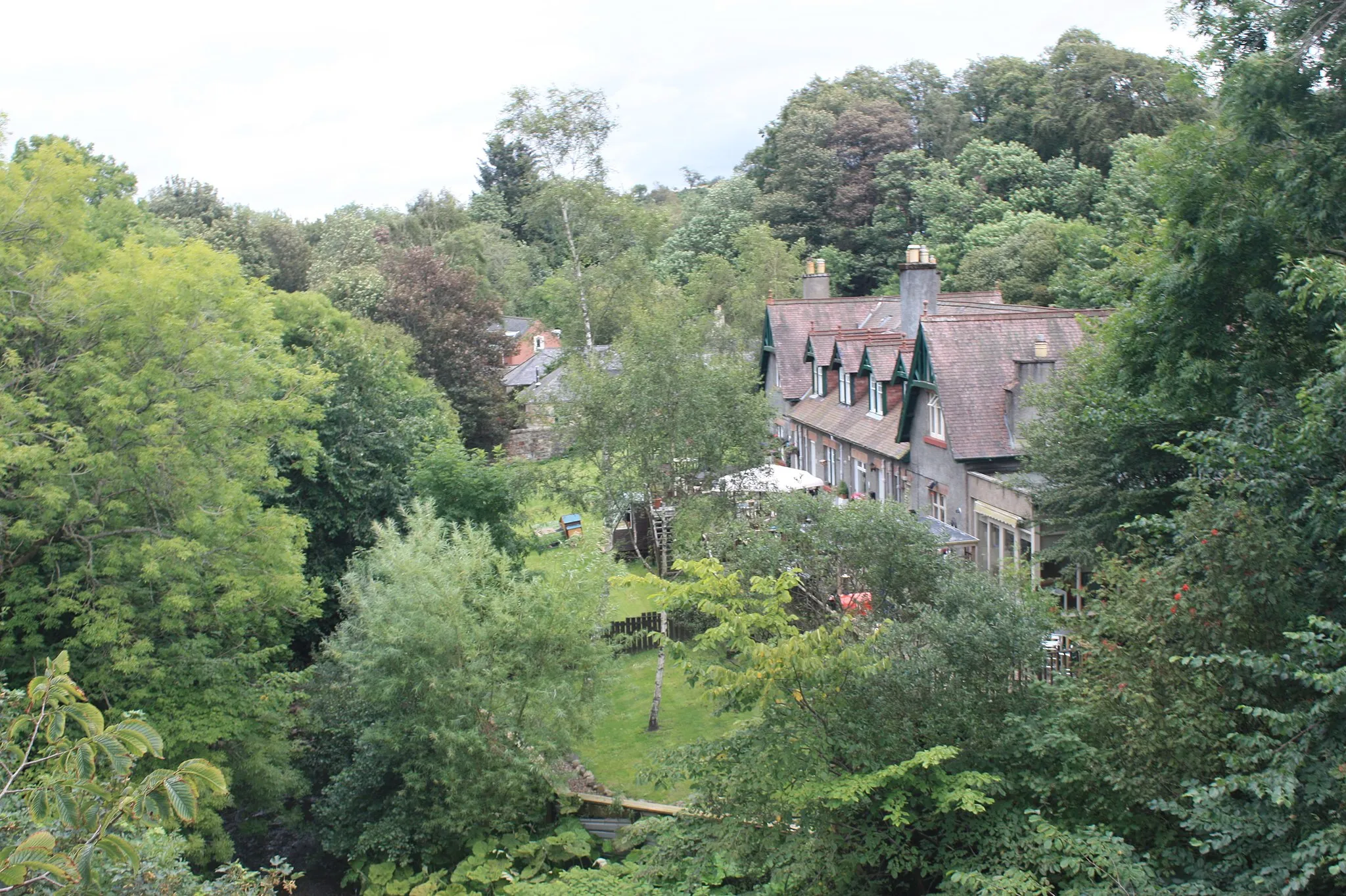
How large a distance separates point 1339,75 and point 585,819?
15.7 metres

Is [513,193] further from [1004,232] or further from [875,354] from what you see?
[875,354]

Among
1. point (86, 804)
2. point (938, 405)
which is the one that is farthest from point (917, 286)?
point (86, 804)

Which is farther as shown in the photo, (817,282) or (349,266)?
(349,266)

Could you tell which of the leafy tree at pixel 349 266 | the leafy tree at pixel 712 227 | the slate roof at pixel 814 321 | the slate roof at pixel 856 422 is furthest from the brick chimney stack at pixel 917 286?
the leafy tree at pixel 712 227

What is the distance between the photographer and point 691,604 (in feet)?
47.0

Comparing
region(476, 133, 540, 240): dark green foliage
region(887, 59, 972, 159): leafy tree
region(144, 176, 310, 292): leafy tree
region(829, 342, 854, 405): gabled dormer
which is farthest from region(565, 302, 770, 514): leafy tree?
region(476, 133, 540, 240): dark green foliage

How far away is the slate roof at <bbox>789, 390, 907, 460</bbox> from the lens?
30.5m

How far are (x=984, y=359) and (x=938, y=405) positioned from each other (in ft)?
5.52

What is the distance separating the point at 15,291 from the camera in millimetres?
16875

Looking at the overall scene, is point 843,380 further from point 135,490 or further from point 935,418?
point 135,490

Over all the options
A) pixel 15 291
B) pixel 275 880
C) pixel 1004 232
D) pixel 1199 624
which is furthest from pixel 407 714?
pixel 1004 232

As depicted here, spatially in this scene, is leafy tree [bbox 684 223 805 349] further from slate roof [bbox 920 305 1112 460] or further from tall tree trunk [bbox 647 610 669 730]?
tall tree trunk [bbox 647 610 669 730]

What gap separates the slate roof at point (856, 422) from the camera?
100ft

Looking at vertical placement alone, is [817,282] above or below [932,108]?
below
